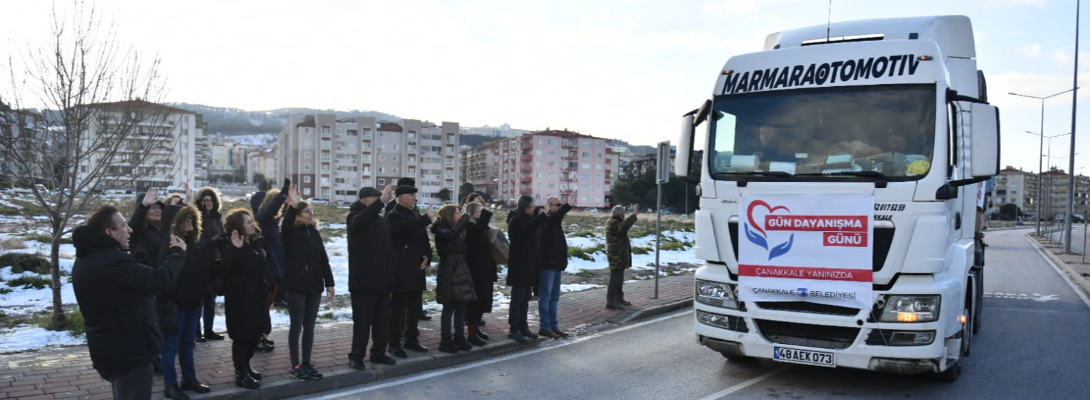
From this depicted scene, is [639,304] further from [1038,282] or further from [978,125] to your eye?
[1038,282]

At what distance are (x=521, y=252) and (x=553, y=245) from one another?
0.57m

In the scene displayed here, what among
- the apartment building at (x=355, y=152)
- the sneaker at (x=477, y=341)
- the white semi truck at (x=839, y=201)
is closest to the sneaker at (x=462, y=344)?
the sneaker at (x=477, y=341)

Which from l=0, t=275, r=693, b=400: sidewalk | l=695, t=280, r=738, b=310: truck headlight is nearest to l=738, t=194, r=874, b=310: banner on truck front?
l=695, t=280, r=738, b=310: truck headlight

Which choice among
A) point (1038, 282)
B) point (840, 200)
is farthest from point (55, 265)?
point (1038, 282)

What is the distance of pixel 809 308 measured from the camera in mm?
6000

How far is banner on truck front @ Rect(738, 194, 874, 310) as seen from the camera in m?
5.75

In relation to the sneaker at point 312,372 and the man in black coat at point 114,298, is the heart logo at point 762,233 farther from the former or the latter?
the man in black coat at point 114,298

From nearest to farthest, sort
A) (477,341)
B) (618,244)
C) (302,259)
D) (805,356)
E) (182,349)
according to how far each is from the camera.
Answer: (182,349), (805,356), (302,259), (477,341), (618,244)

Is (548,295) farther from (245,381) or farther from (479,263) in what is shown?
(245,381)

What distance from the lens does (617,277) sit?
10.9 m

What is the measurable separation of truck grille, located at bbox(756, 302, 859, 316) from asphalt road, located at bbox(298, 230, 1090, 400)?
81cm

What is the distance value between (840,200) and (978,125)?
1.33 meters

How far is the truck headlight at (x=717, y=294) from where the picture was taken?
20.9 feet

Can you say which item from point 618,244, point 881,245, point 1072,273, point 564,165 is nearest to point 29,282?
point 618,244
